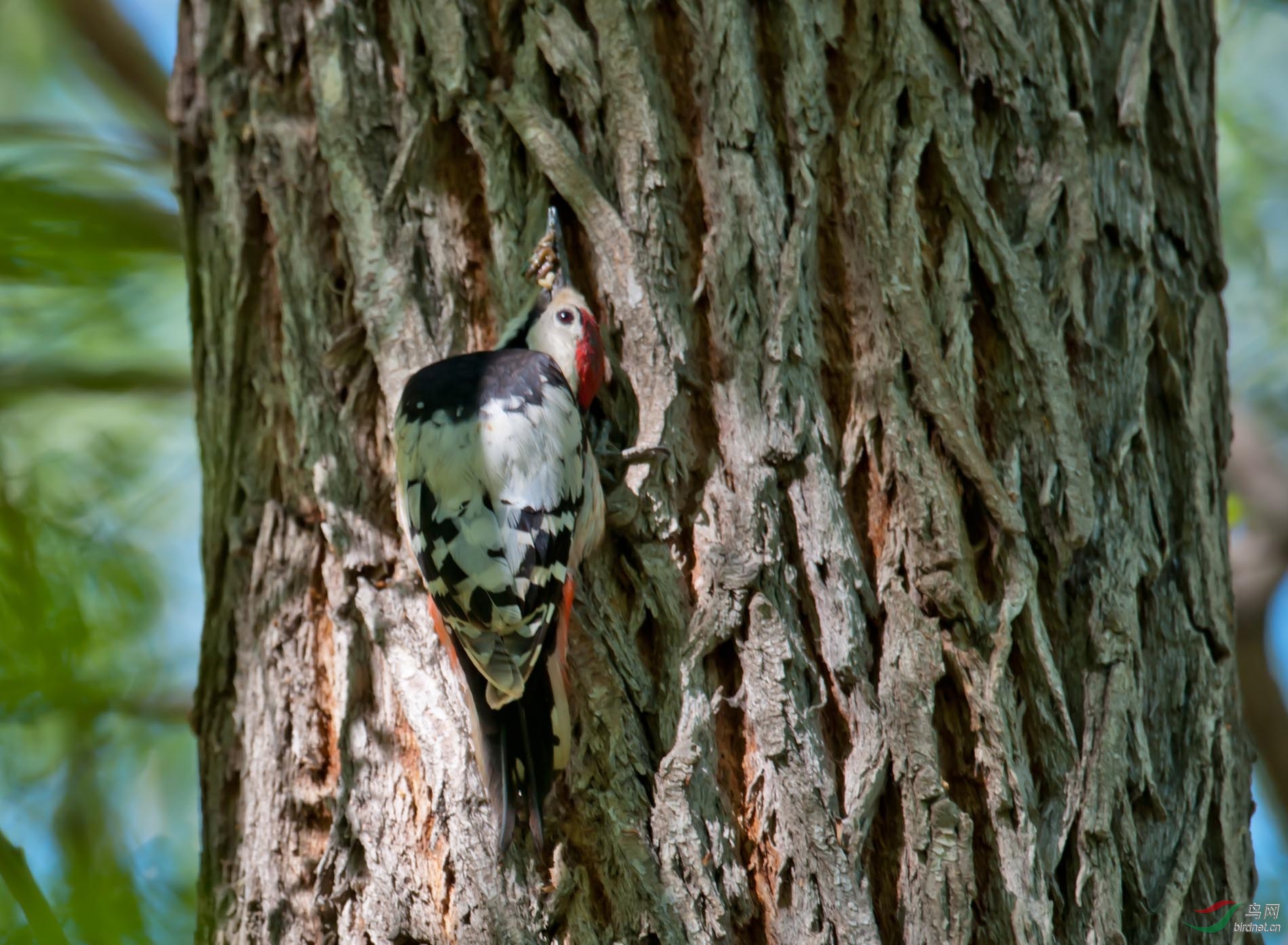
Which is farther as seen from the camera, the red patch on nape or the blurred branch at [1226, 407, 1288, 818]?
the blurred branch at [1226, 407, 1288, 818]

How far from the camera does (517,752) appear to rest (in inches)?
85.2

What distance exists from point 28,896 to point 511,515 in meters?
1.10

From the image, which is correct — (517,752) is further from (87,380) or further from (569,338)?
(87,380)

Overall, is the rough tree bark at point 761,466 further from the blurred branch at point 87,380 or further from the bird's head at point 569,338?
the blurred branch at point 87,380

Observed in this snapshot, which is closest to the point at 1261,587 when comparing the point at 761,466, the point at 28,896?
the point at 761,466

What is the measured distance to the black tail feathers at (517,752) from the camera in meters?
2.14

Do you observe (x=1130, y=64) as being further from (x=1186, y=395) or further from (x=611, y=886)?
(x=611, y=886)

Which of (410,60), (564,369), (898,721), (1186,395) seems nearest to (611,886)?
(898,721)

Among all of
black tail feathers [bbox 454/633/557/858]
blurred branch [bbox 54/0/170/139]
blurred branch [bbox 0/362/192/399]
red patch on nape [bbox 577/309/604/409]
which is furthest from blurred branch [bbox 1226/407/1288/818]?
blurred branch [bbox 54/0/170/139]

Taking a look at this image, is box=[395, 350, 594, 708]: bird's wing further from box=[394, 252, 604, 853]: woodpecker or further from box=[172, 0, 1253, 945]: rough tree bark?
box=[172, 0, 1253, 945]: rough tree bark

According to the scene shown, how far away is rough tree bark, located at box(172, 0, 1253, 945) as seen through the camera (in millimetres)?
2082

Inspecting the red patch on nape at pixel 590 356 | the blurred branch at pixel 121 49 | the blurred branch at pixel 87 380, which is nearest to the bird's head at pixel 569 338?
the red patch on nape at pixel 590 356

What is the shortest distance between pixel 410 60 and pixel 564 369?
0.75 m

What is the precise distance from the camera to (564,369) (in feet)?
8.66
